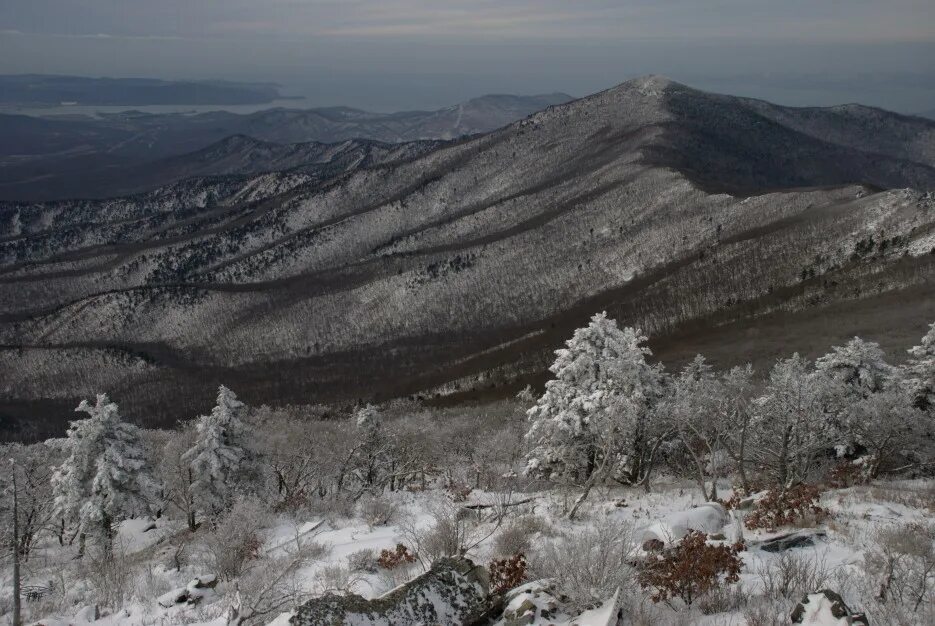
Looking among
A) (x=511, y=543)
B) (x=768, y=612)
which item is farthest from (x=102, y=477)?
(x=768, y=612)

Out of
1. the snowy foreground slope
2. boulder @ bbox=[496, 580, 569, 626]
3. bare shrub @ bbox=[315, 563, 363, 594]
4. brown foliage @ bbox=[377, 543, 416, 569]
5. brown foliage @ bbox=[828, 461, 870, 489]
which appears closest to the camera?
boulder @ bbox=[496, 580, 569, 626]

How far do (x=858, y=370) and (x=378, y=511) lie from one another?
33865mm

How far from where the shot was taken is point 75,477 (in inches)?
1527

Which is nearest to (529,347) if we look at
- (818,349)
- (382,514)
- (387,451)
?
(818,349)

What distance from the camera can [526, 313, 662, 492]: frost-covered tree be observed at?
31.4 meters

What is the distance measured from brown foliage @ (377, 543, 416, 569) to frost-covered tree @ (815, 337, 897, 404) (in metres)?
33.6

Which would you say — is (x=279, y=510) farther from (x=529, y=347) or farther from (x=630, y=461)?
(x=529, y=347)

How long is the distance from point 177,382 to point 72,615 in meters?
195

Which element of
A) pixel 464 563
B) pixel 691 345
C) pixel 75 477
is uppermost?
pixel 464 563

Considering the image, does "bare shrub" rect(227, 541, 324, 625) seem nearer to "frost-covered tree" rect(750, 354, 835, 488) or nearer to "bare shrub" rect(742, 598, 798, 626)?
"bare shrub" rect(742, 598, 798, 626)

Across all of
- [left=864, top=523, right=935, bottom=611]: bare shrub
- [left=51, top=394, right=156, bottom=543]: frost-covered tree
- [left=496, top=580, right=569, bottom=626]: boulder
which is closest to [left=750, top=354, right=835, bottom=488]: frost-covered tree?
[left=864, top=523, right=935, bottom=611]: bare shrub

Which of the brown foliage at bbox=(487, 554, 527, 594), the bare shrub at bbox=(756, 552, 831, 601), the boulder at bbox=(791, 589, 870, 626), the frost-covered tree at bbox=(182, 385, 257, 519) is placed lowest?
the frost-covered tree at bbox=(182, 385, 257, 519)

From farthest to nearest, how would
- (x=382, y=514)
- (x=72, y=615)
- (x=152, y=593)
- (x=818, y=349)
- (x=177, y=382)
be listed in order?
(x=177, y=382), (x=818, y=349), (x=382, y=514), (x=152, y=593), (x=72, y=615)

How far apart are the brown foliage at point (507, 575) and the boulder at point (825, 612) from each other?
14.8 ft
